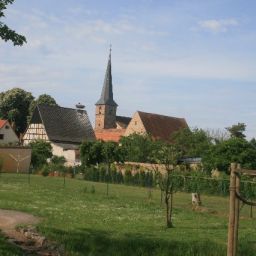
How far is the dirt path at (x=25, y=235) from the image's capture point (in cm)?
1322

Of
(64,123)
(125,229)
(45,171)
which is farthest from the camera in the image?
(64,123)

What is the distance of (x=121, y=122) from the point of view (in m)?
125

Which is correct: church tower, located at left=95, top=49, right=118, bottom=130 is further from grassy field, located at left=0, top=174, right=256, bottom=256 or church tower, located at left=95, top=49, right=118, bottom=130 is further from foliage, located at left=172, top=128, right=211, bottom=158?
grassy field, located at left=0, top=174, right=256, bottom=256

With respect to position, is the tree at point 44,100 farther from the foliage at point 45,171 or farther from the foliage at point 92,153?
the foliage at point 45,171

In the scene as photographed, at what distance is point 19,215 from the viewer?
19438mm

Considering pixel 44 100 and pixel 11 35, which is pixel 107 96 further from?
pixel 11 35

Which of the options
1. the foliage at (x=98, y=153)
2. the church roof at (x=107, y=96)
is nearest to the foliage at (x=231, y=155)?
the foliage at (x=98, y=153)

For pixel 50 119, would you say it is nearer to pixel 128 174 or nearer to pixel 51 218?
Answer: pixel 128 174

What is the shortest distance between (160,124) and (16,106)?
25.3 metres

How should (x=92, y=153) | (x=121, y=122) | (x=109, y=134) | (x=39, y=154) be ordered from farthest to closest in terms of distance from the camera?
(x=121, y=122)
(x=109, y=134)
(x=39, y=154)
(x=92, y=153)

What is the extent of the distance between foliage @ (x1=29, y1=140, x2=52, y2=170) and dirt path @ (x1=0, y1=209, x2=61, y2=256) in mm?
41598

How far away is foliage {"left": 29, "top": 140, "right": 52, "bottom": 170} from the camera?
6358 centimetres

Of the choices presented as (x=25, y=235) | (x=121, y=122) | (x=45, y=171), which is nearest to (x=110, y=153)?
(x=45, y=171)

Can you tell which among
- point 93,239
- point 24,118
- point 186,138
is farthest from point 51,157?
point 93,239
